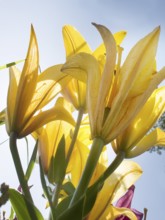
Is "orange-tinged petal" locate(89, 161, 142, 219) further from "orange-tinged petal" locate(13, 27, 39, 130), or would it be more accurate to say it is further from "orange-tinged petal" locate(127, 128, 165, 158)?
"orange-tinged petal" locate(13, 27, 39, 130)

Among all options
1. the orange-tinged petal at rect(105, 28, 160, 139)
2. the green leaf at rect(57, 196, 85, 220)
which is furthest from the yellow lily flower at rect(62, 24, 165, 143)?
the green leaf at rect(57, 196, 85, 220)

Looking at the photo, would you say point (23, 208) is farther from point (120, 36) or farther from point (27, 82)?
point (120, 36)

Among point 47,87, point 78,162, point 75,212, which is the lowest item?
point 75,212

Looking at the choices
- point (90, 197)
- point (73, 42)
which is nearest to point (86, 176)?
point (90, 197)

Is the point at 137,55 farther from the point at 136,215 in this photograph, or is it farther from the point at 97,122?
the point at 136,215

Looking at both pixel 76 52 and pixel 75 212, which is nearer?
pixel 75 212

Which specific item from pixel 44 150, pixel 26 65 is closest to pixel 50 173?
pixel 44 150
